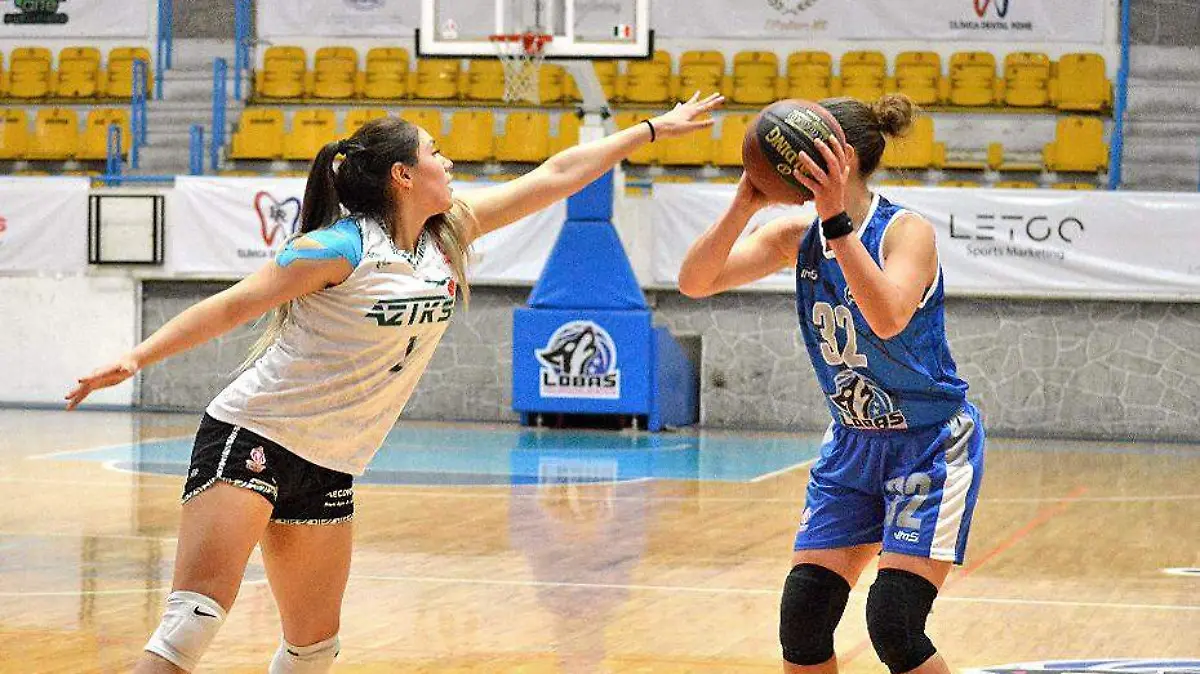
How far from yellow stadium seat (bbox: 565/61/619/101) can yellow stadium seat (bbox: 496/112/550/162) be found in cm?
54

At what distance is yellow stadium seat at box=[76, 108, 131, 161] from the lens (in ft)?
66.3

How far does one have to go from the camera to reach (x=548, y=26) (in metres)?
14.6

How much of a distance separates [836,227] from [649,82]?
1624cm

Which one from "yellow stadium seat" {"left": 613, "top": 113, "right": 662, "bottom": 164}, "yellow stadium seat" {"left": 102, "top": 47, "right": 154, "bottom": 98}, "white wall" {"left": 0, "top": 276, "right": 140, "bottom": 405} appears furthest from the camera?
"yellow stadium seat" {"left": 102, "top": 47, "right": 154, "bottom": 98}

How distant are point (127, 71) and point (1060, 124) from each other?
448 inches

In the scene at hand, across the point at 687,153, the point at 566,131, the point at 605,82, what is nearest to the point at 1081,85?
the point at 687,153

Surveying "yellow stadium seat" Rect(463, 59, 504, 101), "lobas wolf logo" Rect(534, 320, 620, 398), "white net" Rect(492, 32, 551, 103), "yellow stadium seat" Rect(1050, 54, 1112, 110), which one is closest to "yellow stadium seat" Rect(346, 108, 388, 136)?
"yellow stadium seat" Rect(463, 59, 504, 101)

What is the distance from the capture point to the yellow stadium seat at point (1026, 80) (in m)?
18.8

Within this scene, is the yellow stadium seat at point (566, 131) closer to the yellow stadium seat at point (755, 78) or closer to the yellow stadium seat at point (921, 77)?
the yellow stadium seat at point (755, 78)

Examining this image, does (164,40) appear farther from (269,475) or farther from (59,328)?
(269,475)

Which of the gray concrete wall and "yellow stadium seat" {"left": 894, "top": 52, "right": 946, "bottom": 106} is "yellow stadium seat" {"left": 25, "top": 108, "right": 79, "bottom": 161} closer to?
the gray concrete wall

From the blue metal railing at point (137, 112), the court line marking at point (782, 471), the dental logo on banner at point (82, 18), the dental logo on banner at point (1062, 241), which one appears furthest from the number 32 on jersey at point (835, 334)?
the dental logo on banner at point (82, 18)

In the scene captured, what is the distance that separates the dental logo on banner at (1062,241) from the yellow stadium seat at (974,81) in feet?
10.4

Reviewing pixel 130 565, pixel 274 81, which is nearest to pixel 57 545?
pixel 130 565
